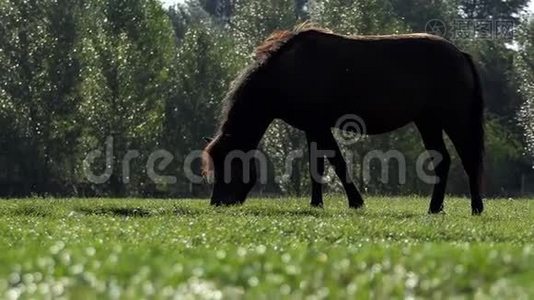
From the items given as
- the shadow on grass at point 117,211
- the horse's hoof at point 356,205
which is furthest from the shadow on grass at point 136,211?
the horse's hoof at point 356,205

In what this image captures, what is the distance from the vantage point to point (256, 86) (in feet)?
61.2

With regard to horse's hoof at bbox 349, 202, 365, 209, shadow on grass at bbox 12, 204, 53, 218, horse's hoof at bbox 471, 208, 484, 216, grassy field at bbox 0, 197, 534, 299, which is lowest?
horse's hoof at bbox 471, 208, 484, 216

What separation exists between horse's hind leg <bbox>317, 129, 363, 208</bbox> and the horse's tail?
225 cm

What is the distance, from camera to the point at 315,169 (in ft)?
64.4

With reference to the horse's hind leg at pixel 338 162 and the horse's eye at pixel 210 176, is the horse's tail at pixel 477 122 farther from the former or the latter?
the horse's eye at pixel 210 176

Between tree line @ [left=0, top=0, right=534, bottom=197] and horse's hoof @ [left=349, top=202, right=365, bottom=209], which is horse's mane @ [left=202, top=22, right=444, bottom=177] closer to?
horse's hoof @ [left=349, top=202, right=365, bottom=209]

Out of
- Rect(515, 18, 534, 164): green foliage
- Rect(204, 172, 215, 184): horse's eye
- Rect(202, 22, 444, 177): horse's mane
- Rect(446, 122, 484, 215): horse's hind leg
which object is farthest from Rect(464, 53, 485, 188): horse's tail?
Rect(515, 18, 534, 164): green foliage

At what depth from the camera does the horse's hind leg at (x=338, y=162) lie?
62.3ft

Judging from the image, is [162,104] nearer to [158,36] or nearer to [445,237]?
[158,36]

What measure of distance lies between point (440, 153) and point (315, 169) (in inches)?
88.8

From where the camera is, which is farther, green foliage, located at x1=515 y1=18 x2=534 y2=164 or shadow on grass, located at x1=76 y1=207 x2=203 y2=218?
green foliage, located at x1=515 y1=18 x2=534 y2=164

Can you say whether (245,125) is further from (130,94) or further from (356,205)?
(130,94)

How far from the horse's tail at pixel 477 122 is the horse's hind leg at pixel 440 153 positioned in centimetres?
73

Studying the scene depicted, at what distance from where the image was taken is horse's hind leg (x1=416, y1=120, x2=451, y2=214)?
63.2 feet
